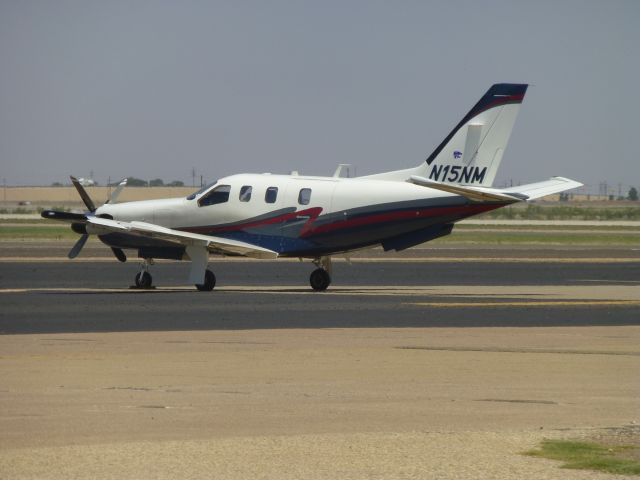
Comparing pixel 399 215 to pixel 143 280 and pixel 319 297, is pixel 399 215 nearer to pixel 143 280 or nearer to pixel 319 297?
pixel 319 297

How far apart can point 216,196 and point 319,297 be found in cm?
507

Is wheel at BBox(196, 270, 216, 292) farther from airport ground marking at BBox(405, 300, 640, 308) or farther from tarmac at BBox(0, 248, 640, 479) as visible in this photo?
airport ground marking at BBox(405, 300, 640, 308)

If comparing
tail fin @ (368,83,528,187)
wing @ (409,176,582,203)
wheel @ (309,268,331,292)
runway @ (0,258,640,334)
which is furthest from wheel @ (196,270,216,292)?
tail fin @ (368,83,528,187)

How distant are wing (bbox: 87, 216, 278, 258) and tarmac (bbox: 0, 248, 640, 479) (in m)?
1.56

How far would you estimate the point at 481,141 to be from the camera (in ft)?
109

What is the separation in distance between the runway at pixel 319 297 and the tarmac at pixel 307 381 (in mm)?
105

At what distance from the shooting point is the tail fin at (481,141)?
1299 inches

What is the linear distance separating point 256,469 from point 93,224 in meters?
22.8

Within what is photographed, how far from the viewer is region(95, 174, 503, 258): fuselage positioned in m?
32.6

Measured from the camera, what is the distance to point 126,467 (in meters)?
11.3

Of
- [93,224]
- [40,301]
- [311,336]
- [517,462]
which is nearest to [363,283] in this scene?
[93,224]

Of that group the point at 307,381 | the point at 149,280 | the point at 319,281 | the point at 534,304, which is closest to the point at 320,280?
the point at 319,281

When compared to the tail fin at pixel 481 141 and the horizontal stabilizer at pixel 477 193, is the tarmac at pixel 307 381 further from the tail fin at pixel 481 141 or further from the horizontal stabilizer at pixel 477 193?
the tail fin at pixel 481 141

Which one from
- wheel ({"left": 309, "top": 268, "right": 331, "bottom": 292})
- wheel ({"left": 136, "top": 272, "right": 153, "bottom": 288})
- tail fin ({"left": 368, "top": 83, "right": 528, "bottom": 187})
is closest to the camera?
tail fin ({"left": 368, "top": 83, "right": 528, "bottom": 187})
